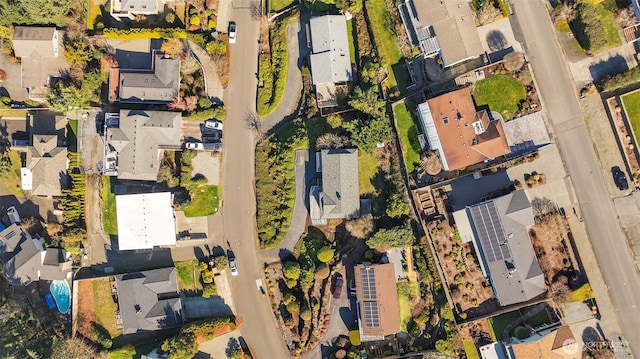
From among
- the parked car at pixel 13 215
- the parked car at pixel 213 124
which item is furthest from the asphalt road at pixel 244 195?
the parked car at pixel 13 215

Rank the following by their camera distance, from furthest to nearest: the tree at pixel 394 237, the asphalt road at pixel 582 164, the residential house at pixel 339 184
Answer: the residential house at pixel 339 184
the tree at pixel 394 237
the asphalt road at pixel 582 164

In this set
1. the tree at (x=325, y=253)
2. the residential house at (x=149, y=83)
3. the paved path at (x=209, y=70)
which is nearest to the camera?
the tree at (x=325, y=253)

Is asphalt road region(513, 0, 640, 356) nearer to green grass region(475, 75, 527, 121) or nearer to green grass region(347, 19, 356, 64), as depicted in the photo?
green grass region(475, 75, 527, 121)

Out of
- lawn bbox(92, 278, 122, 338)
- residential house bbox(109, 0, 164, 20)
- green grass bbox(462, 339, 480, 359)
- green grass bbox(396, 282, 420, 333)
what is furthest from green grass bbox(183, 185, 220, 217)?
green grass bbox(462, 339, 480, 359)

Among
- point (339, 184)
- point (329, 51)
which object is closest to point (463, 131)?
point (339, 184)

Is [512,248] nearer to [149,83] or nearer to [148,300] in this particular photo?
[148,300]

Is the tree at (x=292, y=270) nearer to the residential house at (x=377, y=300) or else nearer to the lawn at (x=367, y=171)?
the residential house at (x=377, y=300)

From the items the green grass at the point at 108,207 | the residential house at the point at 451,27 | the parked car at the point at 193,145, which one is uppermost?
the residential house at the point at 451,27
